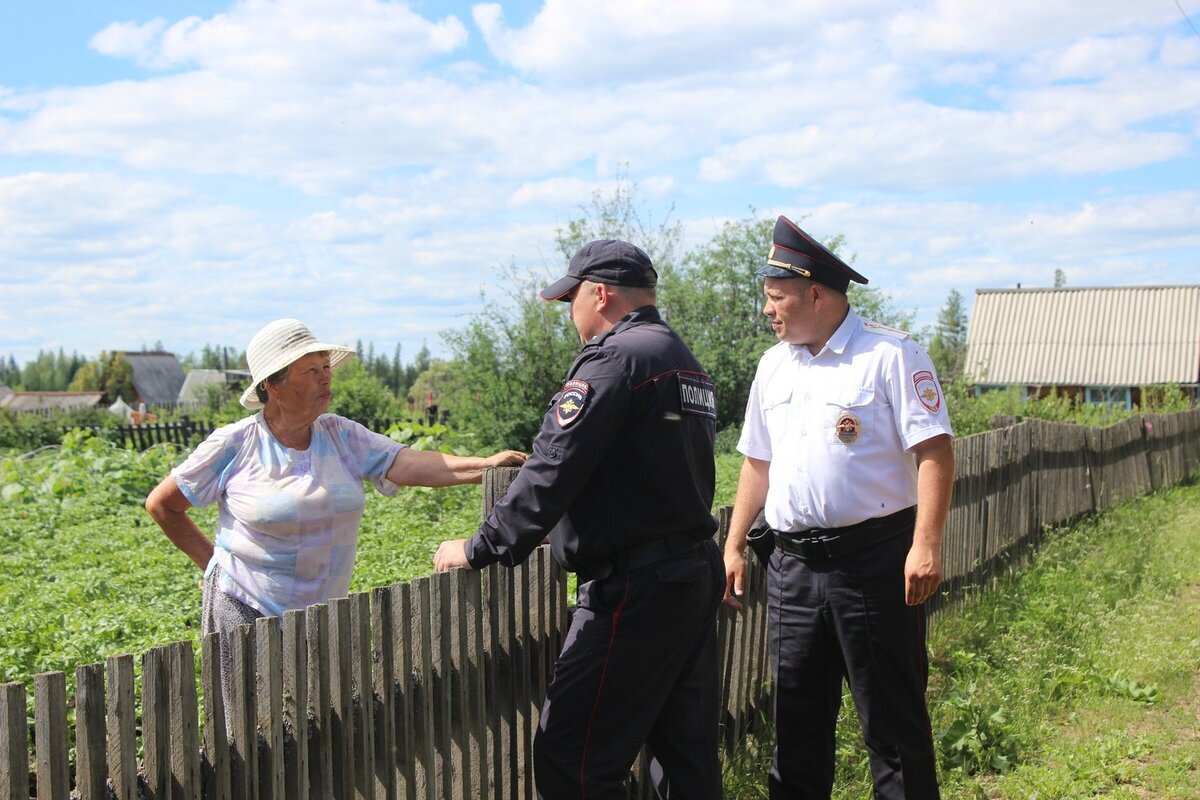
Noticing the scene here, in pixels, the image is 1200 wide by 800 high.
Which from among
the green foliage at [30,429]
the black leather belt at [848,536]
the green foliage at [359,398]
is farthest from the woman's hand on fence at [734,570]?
the green foliage at [30,429]

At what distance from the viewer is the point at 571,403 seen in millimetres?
2881

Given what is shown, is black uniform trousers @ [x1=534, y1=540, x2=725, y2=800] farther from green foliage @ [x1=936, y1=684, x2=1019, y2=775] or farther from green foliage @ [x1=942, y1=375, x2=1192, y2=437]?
green foliage @ [x1=942, y1=375, x2=1192, y2=437]

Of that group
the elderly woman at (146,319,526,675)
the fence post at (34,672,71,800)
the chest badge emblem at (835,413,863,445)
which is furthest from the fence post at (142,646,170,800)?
the chest badge emblem at (835,413,863,445)

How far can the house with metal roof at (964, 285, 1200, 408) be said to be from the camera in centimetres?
3381

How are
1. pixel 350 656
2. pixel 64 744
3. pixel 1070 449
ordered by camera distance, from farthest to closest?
1. pixel 1070 449
2. pixel 350 656
3. pixel 64 744

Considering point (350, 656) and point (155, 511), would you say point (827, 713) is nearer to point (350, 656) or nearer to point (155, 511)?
point (350, 656)

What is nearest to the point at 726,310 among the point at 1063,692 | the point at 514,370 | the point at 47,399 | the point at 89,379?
the point at 514,370

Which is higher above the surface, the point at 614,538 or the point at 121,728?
the point at 614,538

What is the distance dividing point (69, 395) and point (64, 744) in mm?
84545

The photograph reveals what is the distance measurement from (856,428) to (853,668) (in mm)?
785

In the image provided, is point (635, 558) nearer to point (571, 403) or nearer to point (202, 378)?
point (571, 403)

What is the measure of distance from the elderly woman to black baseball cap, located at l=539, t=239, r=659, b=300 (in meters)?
0.69

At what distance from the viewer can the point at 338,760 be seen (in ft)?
9.08

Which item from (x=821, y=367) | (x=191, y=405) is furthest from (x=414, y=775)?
(x=191, y=405)
